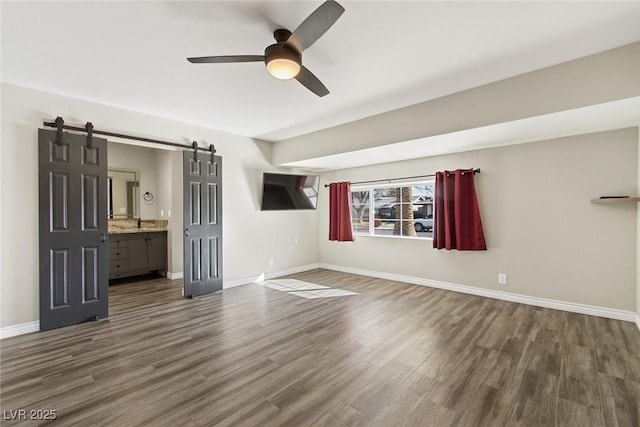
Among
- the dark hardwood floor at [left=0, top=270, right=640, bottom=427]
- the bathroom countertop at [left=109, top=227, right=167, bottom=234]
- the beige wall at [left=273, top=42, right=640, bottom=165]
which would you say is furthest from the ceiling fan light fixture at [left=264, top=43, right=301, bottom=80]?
the bathroom countertop at [left=109, top=227, right=167, bottom=234]

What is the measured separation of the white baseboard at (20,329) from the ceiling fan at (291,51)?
3.32 m

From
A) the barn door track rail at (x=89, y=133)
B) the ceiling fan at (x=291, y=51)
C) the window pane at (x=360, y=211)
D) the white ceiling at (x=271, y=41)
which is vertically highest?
the white ceiling at (x=271, y=41)

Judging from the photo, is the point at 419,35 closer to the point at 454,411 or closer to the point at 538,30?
the point at 538,30

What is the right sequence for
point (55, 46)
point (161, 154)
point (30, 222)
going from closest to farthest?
point (55, 46) < point (30, 222) < point (161, 154)

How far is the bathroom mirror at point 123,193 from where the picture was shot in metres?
5.44

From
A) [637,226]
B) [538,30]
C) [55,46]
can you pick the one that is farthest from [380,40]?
[637,226]

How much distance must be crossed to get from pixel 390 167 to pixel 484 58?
2.80 m

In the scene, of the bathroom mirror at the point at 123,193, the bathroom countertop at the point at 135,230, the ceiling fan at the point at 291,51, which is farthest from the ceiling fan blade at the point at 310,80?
the bathroom mirror at the point at 123,193

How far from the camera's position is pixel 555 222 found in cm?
363

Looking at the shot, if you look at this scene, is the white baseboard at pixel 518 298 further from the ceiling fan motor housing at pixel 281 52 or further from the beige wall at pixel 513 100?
the ceiling fan motor housing at pixel 281 52

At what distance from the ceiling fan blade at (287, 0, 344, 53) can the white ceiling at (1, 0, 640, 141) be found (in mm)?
208

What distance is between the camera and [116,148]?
5469 mm

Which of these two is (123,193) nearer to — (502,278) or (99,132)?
(99,132)

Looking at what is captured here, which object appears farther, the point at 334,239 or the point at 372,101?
the point at 334,239
